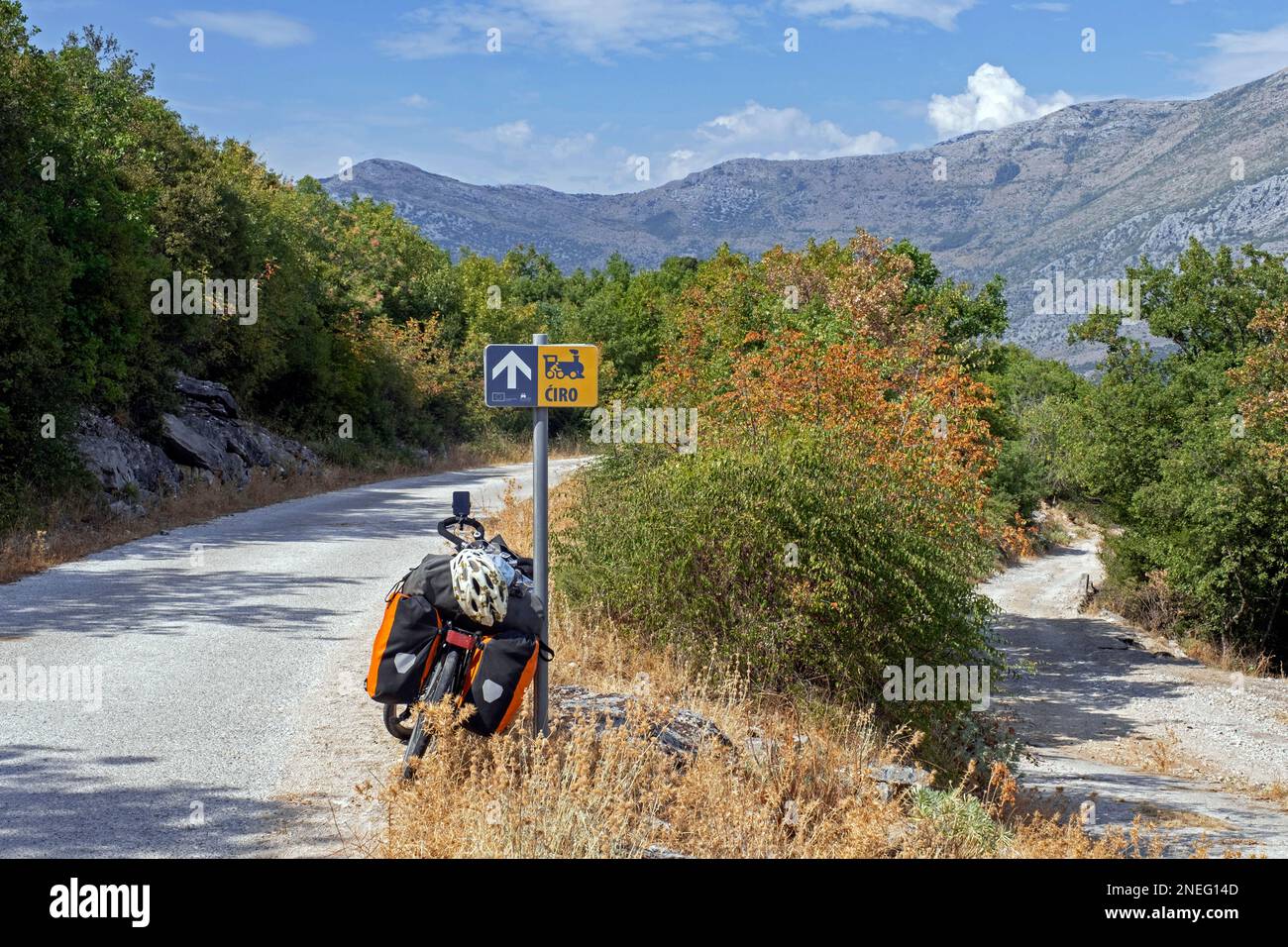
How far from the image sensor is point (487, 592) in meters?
5.82

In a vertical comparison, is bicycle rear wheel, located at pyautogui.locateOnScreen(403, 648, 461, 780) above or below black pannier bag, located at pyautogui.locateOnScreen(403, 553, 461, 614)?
below

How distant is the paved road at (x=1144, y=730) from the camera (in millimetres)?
12745

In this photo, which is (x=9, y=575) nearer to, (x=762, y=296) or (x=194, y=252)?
(x=194, y=252)

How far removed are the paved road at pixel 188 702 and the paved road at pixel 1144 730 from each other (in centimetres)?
594

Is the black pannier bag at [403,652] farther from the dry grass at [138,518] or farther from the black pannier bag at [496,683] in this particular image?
the dry grass at [138,518]

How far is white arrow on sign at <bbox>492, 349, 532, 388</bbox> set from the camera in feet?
19.7

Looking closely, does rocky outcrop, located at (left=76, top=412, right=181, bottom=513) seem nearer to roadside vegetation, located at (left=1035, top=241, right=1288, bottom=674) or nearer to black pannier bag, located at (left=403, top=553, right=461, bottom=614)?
black pannier bag, located at (left=403, top=553, right=461, bottom=614)

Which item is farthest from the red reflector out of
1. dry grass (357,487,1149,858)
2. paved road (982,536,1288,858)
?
paved road (982,536,1288,858)

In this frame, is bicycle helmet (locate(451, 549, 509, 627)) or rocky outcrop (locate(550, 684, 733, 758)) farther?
rocky outcrop (locate(550, 684, 733, 758))

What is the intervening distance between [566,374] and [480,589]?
1.17 metres

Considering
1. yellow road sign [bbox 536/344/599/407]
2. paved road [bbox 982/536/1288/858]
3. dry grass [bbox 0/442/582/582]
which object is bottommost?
paved road [bbox 982/536/1288/858]

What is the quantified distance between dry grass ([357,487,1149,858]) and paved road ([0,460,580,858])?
0.66 metres

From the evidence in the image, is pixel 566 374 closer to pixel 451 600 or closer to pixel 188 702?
pixel 451 600

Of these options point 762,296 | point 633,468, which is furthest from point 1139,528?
point 633,468
